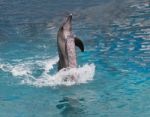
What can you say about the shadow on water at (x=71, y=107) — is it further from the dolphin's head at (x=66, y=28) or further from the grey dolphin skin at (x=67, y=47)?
the dolphin's head at (x=66, y=28)

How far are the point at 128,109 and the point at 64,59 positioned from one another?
6.29 ft

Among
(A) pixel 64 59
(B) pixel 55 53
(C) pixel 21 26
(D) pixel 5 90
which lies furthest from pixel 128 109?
(C) pixel 21 26

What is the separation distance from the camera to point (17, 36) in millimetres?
14180

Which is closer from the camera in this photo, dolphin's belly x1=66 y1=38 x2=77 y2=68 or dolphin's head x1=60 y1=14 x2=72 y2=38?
dolphin's belly x1=66 y1=38 x2=77 y2=68

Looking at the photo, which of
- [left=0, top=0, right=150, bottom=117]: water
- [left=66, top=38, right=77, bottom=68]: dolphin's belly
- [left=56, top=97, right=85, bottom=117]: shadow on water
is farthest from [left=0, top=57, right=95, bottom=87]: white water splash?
[left=56, top=97, right=85, bottom=117]: shadow on water

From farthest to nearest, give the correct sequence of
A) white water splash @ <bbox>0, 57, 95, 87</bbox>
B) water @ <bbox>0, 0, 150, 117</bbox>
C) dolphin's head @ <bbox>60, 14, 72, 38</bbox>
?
dolphin's head @ <bbox>60, 14, 72, 38</bbox>
white water splash @ <bbox>0, 57, 95, 87</bbox>
water @ <bbox>0, 0, 150, 117</bbox>

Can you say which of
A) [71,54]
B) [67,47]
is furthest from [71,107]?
[67,47]

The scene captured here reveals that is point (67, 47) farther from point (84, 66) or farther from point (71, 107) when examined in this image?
point (71, 107)

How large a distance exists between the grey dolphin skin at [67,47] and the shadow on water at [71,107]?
3.09ft

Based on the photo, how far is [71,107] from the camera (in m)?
8.55

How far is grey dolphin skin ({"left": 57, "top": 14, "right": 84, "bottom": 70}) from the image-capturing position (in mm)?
9648

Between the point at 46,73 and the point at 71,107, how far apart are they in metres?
2.08

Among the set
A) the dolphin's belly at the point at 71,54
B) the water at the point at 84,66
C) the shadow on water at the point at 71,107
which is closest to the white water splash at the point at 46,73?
the water at the point at 84,66

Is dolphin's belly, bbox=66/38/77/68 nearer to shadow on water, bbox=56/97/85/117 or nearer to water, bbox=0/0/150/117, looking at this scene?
water, bbox=0/0/150/117
